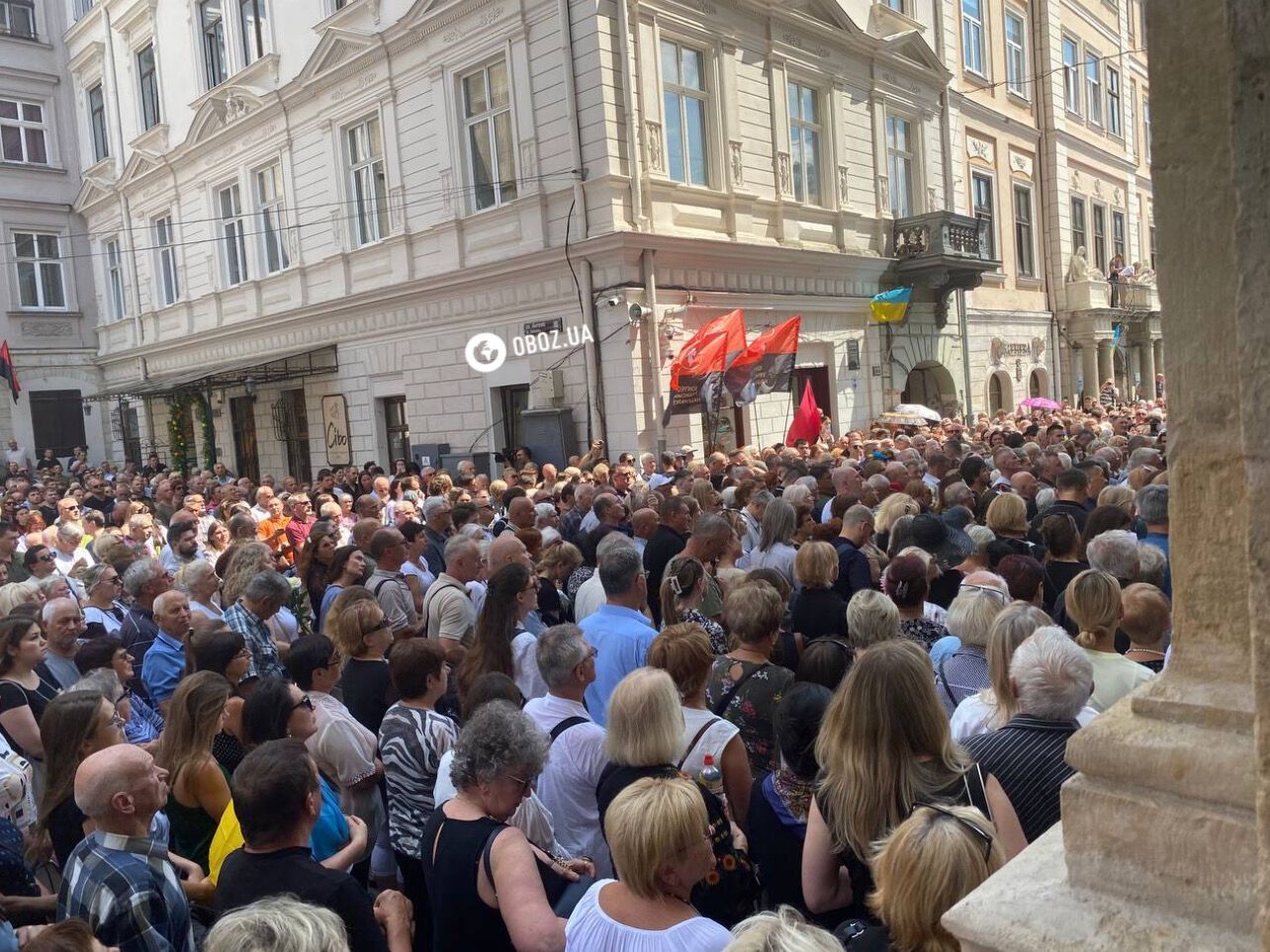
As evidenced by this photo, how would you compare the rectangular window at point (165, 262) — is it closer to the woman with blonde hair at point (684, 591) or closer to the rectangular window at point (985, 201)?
the rectangular window at point (985, 201)

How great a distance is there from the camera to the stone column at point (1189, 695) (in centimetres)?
139

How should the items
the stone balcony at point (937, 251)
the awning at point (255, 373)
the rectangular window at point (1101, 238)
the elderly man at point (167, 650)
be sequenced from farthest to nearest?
the rectangular window at point (1101, 238) → the awning at point (255, 373) → the stone balcony at point (937, 251) → the elderly man at point (167, 650)

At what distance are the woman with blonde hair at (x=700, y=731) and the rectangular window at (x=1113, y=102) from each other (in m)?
30.5

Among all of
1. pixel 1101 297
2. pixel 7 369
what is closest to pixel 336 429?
pixel 7 369

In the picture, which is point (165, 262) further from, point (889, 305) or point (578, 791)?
point (578, 791)

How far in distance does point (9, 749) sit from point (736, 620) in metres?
2.87

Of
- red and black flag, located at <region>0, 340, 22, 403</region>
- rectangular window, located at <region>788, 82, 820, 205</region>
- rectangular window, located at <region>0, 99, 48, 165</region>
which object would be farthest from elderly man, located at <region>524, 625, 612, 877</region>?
rectangular window, located at <region>0, 99, 48, 165</region>

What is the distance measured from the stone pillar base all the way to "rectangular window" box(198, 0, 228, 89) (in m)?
22.8

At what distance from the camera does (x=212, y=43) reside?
20.4 m

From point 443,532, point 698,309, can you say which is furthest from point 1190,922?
point 698,309

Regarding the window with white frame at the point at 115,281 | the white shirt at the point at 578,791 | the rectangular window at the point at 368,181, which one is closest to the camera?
the white shirt at the point at 578,791

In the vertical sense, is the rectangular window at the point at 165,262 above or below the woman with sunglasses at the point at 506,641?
above

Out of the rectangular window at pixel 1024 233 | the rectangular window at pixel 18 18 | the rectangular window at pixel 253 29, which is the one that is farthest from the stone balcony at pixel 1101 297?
the rectangular window at pixel 18 18

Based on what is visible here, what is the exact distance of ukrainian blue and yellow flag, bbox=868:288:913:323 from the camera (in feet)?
58.1
